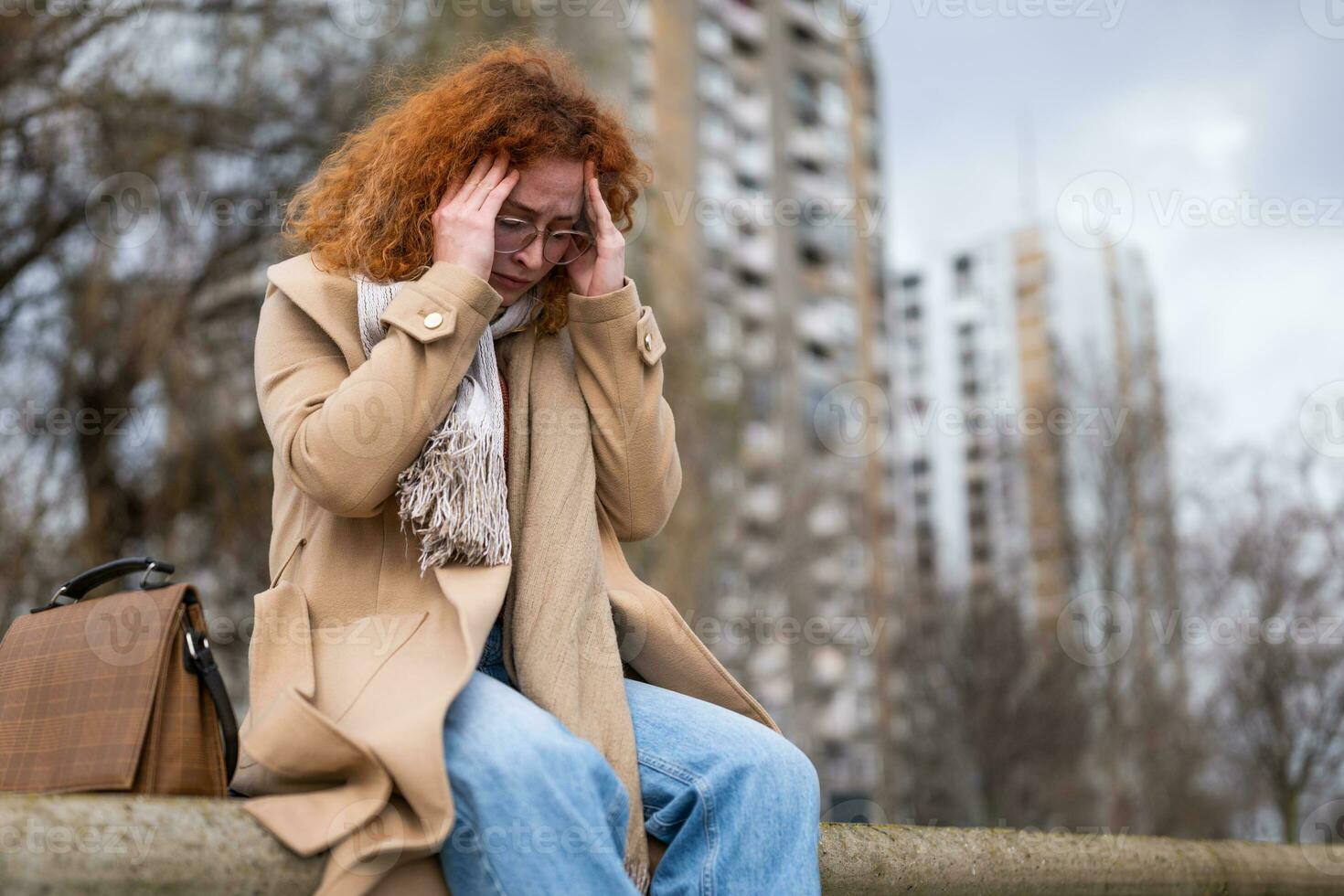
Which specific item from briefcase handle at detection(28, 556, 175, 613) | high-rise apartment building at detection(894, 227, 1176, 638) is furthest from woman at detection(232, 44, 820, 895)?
high-rise apartment building at detection(894, 227, 1176, 638)

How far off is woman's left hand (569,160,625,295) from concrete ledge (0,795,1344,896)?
1.06 m

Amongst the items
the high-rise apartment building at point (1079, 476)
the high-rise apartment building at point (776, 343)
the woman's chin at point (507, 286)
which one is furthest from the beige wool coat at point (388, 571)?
the high-rise apartment building at point (1079, 476)

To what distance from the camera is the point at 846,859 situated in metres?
2.44

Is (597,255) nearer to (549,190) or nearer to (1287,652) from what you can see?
(549,190)

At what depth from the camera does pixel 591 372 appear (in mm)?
2449

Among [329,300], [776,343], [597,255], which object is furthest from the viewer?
[776,343]

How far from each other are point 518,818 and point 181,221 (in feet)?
25.5

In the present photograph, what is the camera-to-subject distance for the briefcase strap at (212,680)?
1852 millimetres

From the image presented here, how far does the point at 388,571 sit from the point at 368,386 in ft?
1.01

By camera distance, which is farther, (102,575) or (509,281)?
(509,281)

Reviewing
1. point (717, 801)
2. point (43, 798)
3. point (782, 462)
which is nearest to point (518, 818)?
point (717, 801)

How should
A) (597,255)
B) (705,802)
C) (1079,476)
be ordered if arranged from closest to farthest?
(705,802) → (597,255) → (1079,476)

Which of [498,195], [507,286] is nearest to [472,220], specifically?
[498,195]

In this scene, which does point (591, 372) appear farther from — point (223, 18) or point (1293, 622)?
point (1293, 622)
